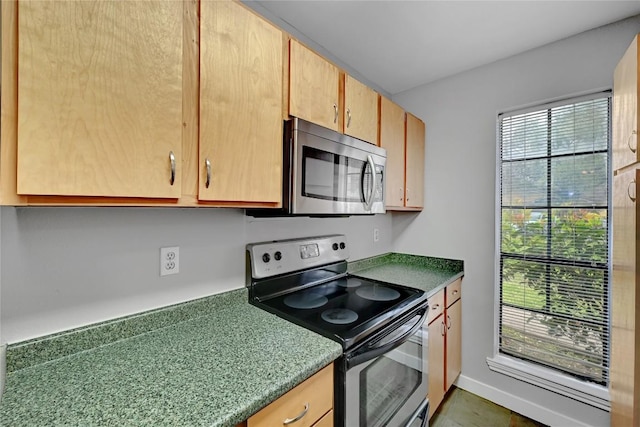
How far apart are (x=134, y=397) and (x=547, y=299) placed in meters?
2.36

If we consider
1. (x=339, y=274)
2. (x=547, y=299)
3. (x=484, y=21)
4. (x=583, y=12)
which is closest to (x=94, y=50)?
(x=339, y=274)

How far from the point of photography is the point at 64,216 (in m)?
0.94

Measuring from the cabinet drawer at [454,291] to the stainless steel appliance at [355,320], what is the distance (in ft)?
1.54

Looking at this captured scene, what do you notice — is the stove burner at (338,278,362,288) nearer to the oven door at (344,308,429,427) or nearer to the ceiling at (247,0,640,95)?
the oven door at (344,308,429,427)

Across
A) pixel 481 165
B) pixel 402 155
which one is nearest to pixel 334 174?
pixel 402 155

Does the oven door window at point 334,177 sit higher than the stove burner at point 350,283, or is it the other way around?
the oven door window at point 334,177

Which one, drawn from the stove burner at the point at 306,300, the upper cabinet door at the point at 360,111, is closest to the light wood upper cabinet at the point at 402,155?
the upper cabinet door at the point at 360,111

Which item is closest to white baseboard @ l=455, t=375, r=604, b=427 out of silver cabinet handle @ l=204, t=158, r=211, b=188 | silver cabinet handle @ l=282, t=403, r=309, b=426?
silver cabinet handle @ l=282, t=403, r=309, b=426

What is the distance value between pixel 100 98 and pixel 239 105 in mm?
429

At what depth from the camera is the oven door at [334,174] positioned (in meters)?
1.23

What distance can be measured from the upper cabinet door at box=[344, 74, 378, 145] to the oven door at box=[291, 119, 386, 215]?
103mm

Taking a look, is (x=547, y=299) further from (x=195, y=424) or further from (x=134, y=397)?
(x=134, y=397)

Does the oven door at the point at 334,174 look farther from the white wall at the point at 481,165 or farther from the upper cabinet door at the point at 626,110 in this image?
the upper cabinet door at the point at 626,110

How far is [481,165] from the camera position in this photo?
214cm
